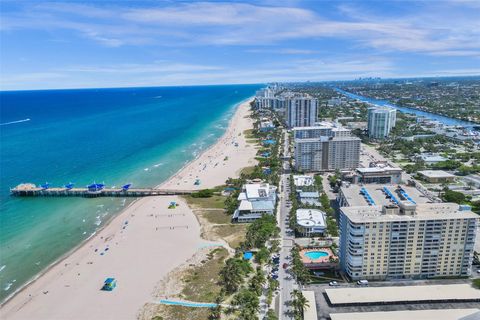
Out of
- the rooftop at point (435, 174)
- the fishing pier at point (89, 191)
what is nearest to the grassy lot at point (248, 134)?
the fishing pier at point (89, 191)

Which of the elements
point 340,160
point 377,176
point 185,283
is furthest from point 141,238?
point 340,160

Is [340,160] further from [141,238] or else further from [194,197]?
[141,238]

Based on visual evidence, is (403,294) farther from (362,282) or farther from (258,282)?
(258,282)

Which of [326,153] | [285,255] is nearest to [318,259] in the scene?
[285,255]

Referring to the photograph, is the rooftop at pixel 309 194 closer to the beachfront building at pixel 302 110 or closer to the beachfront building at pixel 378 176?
the beachfront building at pixel 378 176

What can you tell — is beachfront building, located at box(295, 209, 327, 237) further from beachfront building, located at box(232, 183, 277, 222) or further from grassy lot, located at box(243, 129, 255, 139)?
grassy lot, located at box(243, 129, 255, 139)

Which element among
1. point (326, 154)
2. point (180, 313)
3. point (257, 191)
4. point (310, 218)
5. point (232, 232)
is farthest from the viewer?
point (326, 154)
